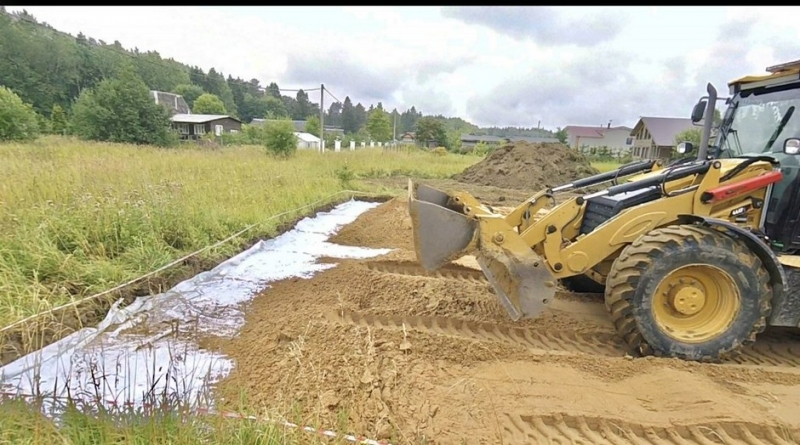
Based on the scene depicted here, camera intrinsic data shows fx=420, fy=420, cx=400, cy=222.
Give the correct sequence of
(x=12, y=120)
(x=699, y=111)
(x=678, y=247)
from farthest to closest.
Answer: (x=12, y=120) → (x=699, y=111) → (x=678, y=247)

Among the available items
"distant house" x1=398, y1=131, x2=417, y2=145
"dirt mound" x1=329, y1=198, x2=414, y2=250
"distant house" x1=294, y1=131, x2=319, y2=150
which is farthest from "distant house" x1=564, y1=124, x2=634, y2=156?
"dirt mound" x1=329, y1=198, x2=414, y2=250

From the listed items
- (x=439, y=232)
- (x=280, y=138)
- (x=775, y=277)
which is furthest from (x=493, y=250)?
(x=280, y=138)

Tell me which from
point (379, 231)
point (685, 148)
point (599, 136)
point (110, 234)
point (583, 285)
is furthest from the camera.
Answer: point (599, 136)

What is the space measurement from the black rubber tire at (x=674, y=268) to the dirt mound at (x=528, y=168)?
Result: 15.3 m

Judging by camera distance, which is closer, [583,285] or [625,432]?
[625,432]

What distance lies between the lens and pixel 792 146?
10.6 ft

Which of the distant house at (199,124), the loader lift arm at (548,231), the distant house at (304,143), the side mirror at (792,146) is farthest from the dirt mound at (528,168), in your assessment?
the distant house at (199,124)

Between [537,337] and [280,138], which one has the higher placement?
[280,138]

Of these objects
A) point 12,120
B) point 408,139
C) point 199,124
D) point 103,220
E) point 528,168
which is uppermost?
point 408,139

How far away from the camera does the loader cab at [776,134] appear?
350cm

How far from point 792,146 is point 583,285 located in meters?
2.18

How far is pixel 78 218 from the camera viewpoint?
177 inches

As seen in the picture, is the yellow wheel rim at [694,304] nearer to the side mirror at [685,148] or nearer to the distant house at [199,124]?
the side mirror at [685,148]

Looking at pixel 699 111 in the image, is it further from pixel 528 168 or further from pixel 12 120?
pixel 12 120
